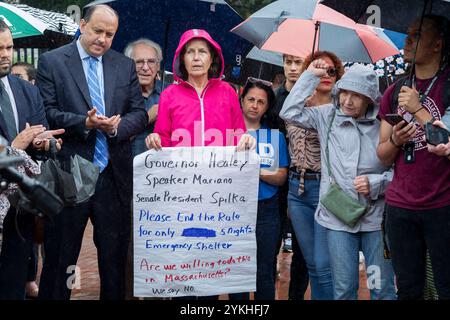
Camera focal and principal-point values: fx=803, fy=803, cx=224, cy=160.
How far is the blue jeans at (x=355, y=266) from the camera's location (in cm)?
536

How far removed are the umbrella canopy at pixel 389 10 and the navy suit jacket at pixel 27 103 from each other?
201 cm

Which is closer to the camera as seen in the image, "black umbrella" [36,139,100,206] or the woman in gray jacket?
"black umbrella" [36,139,100,206]

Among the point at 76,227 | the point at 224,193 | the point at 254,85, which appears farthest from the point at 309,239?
the point at 76,227

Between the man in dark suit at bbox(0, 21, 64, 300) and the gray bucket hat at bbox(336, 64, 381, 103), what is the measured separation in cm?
195

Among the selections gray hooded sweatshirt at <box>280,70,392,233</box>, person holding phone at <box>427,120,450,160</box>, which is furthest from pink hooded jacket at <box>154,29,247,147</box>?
person holding phone at <box>427,120,450,160</box>

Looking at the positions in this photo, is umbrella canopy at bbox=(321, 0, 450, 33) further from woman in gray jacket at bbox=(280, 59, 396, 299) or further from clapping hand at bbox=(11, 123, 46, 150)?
clapping hand at bbox=(11, 123, 46, 150)

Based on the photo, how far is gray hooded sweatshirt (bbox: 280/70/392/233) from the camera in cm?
543

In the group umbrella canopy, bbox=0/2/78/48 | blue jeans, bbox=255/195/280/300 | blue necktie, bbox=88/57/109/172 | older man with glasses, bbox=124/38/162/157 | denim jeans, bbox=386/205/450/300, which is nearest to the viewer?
denim jeans, bbox=386/205/450/300

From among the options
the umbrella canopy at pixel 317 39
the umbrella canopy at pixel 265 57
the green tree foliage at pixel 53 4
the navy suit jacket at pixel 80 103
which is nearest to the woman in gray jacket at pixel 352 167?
the umbrella canopy at pixel 317 39

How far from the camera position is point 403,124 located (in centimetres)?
479

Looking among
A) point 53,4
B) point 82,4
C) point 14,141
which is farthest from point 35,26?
point 53,4

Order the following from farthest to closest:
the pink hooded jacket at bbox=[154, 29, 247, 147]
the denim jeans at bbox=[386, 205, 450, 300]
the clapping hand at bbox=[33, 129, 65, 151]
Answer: the pink hooded jacket at bbox=[154, 29, 247, 147] < the clapping hand at bbox=[33, 129, 65, 151] < the denim jeans at bbox=[386, 205, 450, 300]
